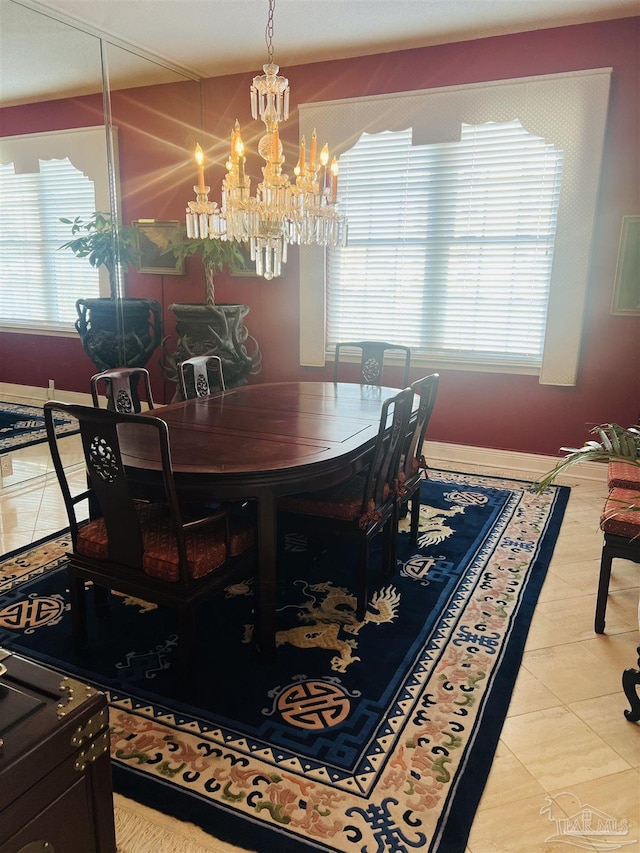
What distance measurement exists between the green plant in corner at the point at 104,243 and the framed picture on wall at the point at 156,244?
29 centimetres

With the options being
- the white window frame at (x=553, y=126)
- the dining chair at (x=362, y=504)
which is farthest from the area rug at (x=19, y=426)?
the white window frame at (x=553, y=126)

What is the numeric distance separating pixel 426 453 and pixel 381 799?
3268 millimetres

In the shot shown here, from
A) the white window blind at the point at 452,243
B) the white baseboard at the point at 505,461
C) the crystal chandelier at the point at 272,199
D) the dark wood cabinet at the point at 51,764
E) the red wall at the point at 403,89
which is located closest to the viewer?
the dark wood cabinet at the point at 51,764

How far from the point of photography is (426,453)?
4641mm

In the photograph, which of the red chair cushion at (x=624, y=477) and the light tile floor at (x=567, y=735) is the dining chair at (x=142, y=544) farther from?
the red chair cushion at (x=624, y=477)

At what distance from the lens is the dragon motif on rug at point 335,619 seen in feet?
7.14

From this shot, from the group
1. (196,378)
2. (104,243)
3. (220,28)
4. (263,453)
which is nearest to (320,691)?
(263,453)

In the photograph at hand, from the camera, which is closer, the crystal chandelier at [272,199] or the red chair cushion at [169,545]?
the red chair cushion at [169,545]

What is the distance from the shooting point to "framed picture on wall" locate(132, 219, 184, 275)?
4.96 m

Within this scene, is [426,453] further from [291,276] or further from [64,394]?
[64,394]

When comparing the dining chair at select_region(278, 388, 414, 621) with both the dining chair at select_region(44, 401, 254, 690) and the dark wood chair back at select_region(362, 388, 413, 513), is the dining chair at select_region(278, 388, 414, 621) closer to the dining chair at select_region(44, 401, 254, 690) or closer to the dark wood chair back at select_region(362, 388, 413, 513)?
the dark wood chair back at select_region(362, 388, 413, 513)

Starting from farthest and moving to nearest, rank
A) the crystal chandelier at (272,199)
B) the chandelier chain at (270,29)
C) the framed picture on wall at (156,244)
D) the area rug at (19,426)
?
1. the framed picture on wall at (156,244)
2. the area rug at (19,426)
3. the chandelier chain at (270,29)
4. the crystal chandelier at (272,199)

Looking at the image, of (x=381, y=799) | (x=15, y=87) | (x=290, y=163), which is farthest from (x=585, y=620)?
(x=15, y=87)

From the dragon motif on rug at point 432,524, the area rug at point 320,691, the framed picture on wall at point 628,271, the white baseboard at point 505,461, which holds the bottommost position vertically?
the area rug at point 320,691
